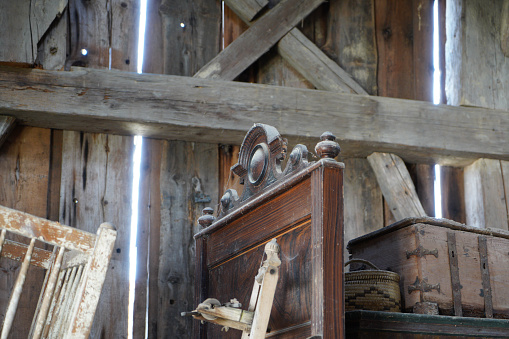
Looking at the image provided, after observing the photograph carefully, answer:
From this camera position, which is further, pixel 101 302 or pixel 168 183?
pixel 168 183

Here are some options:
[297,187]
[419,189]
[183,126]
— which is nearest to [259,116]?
[183,126]

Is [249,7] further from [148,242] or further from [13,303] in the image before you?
[13,303]

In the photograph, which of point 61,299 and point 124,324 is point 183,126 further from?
point 61,299

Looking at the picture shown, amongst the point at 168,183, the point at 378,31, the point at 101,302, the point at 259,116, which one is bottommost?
the point at 101,302

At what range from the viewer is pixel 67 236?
174 cm

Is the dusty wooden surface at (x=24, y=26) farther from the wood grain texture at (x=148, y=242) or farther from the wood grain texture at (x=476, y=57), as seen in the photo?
→ the wood grain texture at (x=476, y=57)

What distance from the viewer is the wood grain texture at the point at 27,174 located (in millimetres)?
3286

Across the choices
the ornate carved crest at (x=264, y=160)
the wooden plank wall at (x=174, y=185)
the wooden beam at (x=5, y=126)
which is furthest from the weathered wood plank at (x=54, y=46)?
the ornate carved crest at (x=264, y=160)

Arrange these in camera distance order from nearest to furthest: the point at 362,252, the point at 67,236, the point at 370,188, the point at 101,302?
the point at 67,236 < the point at 362,252 < the point at 101,302 < the point at 370,188

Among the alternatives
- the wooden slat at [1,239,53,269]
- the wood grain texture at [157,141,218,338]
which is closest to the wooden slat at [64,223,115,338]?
the wooden slat at [1,239,53,269]

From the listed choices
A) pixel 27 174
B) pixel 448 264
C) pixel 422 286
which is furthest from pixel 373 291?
pixel 27 174

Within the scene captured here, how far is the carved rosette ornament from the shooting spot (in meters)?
2.09

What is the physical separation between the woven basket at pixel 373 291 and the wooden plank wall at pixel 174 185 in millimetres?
1022

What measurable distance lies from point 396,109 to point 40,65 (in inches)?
71.4
